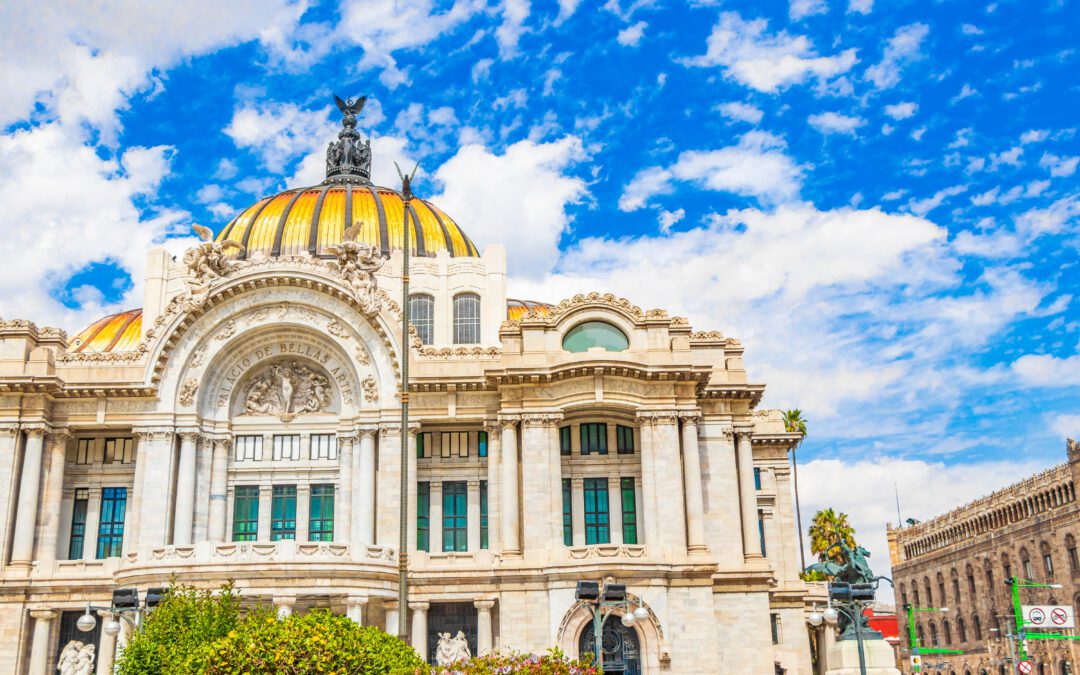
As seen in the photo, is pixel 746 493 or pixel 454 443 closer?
pixel 454 443

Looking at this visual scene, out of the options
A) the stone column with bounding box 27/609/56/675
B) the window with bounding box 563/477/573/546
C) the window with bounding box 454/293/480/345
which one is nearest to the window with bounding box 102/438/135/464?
the stone column with bounding box 27/609/56/675

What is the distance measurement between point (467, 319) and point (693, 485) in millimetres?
18442

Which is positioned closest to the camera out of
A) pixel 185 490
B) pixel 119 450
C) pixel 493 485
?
pixel 493 485

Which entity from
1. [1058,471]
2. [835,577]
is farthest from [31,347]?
[1058,471]

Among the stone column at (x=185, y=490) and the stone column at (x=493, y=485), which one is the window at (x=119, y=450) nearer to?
the stone column at (x=185, y=490)

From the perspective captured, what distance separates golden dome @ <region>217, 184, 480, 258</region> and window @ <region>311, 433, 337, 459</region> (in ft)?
45.0

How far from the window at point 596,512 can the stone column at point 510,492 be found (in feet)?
12.3

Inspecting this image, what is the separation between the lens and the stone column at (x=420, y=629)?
46469mm

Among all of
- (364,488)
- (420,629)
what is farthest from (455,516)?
(420,629)

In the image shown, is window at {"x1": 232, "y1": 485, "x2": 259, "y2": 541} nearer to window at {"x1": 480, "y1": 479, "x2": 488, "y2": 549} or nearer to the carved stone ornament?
the carved stone ornament

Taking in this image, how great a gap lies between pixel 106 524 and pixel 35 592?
15.3 ft

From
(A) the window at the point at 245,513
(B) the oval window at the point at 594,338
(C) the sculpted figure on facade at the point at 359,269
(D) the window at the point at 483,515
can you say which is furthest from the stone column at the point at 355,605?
(B) the oval window at the point at 594,338

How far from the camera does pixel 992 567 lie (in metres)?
102

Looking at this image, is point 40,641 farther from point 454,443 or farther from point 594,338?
point 594,338
